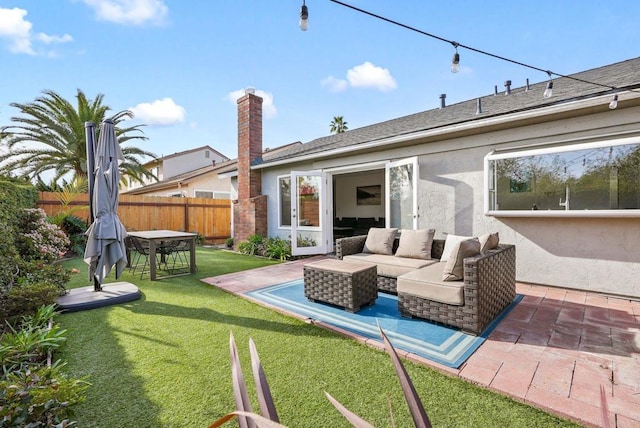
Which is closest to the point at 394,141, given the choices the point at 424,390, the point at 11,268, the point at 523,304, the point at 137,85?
the point at 523,304

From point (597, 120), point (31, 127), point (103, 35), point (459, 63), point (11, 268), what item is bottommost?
point (11, 268)

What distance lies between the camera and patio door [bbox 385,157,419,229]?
21.3ft

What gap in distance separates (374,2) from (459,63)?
137 cm

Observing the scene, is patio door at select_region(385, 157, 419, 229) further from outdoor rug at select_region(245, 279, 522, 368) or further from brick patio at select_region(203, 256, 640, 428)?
brick patio at select_region(203, 256, 640, 428)

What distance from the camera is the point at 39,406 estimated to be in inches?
78.8

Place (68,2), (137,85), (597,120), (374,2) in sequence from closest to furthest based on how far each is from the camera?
(374,2), (597,120), (68,2), (137,85)

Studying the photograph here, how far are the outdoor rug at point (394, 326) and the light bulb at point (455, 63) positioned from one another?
330 centimetres

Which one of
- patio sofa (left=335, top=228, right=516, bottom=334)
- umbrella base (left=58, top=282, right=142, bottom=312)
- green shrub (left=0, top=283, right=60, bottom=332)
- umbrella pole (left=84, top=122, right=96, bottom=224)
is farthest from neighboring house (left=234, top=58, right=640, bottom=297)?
green shrub (left=0, top=283, right=60, bottom=332)

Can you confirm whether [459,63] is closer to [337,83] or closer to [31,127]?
[337,83]

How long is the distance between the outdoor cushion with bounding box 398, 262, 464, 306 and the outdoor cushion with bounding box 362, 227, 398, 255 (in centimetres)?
148

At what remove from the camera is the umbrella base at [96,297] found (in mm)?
4219

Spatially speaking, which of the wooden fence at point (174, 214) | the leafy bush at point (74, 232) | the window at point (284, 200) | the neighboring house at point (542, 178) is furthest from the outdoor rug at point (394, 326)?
the wooden fence at point (174, 214)

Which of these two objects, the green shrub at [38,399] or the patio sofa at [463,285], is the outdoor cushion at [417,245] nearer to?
the patio sofa at [463,285]

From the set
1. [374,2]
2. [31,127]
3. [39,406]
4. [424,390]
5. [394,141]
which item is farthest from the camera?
[31,127]
